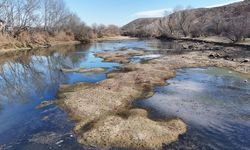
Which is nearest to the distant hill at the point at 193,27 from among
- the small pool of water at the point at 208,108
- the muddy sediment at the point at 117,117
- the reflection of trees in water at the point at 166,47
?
the reflection of trees in water at the point at 166,47

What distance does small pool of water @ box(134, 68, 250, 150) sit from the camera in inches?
444

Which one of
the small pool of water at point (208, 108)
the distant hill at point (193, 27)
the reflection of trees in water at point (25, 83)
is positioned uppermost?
the distant hill at point (193, 27)

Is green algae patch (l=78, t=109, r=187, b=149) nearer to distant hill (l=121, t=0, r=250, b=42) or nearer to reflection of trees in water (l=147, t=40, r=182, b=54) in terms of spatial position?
reflection of trees in water (l=147, t=40, r=182, b=54)

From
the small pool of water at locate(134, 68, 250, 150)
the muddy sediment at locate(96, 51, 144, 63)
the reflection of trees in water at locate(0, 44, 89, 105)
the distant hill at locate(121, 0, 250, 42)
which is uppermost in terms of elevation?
the distant hill at locate(121, 0, 250, 42)

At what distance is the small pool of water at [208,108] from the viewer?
444 inches

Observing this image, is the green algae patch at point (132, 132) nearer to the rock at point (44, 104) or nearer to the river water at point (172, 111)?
the river water at point (172, 111)

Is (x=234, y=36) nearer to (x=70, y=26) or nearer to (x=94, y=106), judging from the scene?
(x=94, y=106)

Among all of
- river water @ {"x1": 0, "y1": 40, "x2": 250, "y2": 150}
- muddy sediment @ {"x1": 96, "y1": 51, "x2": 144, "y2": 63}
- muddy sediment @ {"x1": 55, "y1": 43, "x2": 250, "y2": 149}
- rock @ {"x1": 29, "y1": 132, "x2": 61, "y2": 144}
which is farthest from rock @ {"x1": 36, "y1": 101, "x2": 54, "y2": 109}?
muddy sediment @ {"x1": 96, "y1": 51, "x2": 144, "y2": 63}

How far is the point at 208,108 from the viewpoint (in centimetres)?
1552

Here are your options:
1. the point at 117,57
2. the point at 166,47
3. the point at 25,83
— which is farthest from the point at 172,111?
the point at 166,47

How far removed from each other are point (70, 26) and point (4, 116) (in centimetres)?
8917

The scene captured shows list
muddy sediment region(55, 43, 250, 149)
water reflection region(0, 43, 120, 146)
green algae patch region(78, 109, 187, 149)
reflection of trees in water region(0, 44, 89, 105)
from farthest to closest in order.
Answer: reflection of trees in water region(0, 44, 89, 105) < water reflection region(0, 43, 120, 146) < muddy sediment region(55, 43, 250, 149) < green algae patch region(78, 109, 187, 149)

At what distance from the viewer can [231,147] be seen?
10.7m

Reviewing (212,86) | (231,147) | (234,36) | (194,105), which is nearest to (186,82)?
(212,86)
